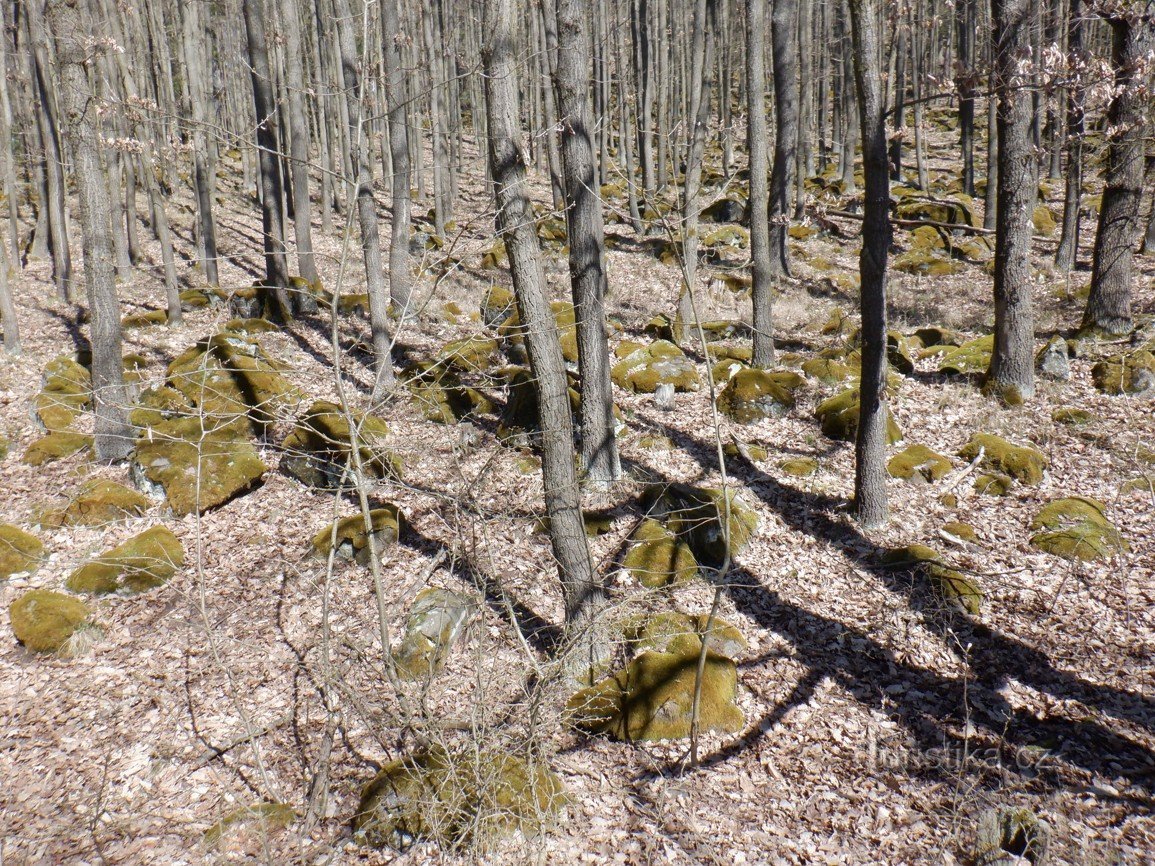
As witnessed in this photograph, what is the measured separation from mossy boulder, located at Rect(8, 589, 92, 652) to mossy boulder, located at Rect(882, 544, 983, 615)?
26.0ft

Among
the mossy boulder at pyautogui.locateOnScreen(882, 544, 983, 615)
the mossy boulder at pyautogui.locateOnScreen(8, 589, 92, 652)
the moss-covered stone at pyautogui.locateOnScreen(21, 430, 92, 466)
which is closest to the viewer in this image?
the mossy boulder at pyautogui.locateOnScreen(882, 544, 983, 615)

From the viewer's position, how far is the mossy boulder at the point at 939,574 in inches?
269

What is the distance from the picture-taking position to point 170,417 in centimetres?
1062

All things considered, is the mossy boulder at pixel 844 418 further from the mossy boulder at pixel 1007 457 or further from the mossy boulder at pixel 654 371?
the mossy boulder at pixel 654 371

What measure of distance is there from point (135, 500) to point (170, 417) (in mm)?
2030

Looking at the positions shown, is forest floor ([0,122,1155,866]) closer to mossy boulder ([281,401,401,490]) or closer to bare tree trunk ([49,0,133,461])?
mossy boulder ([281,401,401,490])

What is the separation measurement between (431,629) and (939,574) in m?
4.81

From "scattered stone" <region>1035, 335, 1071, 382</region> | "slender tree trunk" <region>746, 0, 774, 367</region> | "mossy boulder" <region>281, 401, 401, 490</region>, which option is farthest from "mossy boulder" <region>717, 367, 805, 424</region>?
"mossy boulder" <region>281, 401, 401, 490</region>

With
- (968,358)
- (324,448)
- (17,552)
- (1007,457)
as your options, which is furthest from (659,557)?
(17,552)

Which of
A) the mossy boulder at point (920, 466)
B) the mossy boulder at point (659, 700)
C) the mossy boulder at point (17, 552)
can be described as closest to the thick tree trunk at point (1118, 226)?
the mossy boulder at point (920, 466)

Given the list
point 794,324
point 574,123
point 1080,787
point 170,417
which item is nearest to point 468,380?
point 170,417

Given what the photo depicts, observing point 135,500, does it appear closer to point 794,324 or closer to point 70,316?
point 70,316

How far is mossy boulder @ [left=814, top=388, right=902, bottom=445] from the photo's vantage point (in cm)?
965

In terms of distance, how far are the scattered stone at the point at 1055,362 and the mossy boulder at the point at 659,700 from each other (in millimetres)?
7158
